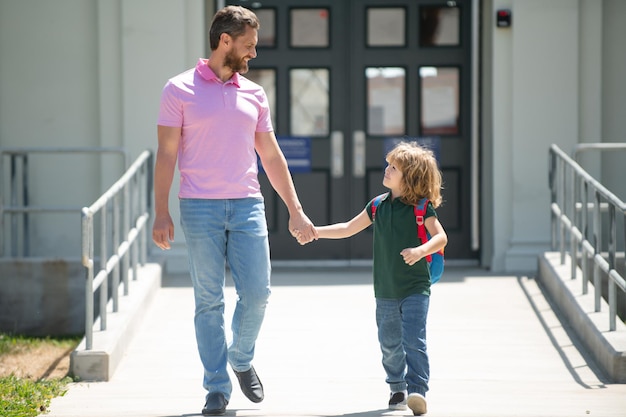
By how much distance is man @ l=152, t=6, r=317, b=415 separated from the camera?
5227 mm

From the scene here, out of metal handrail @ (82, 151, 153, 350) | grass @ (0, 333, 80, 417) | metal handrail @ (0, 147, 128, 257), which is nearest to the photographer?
grass @ (0, 333, 80, 417)

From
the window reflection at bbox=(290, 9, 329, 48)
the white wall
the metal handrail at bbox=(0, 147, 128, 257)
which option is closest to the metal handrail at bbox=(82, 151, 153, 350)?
the metal handrail at bbox=(0, 147, 128, 257)

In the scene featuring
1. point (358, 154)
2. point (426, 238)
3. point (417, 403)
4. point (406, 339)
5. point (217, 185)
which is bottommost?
point (417, 403)

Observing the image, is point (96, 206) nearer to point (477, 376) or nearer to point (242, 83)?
point (242, 83)

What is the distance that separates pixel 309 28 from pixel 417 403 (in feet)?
18.2

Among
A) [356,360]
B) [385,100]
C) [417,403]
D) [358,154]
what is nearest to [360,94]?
[385,100]

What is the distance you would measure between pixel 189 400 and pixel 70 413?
0.62 m

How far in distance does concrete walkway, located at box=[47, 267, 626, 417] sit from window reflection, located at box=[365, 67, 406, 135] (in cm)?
146

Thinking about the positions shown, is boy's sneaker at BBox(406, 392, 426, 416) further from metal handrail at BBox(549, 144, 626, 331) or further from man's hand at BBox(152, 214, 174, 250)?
metal handrail at BBox(549, 144, 626, 331)

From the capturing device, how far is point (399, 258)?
540 cm

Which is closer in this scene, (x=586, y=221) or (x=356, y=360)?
(x=356, y=360)

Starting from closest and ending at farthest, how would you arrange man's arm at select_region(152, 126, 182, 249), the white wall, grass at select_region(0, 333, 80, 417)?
man's arm at select_region(152, 126, 182, 249) < grass at select_region(0, 333, 80, 417) < the white wall

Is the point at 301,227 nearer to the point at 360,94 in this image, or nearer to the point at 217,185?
the point at 217,185

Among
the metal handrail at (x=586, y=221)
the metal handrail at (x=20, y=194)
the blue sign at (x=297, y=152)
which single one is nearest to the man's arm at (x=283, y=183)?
the metal handrail at (x=586, y=221)
